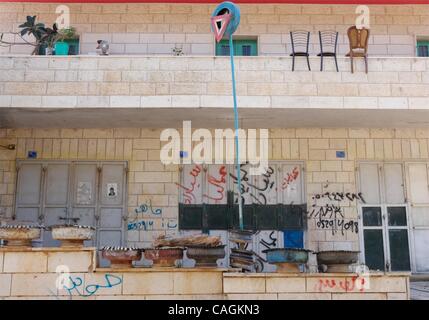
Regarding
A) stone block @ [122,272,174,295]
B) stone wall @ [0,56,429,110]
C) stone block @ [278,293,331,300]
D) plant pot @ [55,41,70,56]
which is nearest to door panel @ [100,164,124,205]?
stone wall @ [0,56,429,110]

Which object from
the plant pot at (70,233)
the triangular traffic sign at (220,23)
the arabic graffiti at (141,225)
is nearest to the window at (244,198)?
the arabic graffiti at (141,225)

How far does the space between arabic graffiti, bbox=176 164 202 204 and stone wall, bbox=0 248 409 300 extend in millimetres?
3723

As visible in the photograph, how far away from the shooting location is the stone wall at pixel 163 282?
706cm

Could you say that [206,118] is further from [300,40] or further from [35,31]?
[35,31]

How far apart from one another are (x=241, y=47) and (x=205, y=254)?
6120 mm

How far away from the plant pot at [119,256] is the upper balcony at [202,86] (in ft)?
10.8

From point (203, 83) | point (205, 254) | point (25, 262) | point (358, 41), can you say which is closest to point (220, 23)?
point (203, 83)

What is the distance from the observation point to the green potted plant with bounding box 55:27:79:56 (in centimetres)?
1117

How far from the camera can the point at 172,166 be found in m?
11.0

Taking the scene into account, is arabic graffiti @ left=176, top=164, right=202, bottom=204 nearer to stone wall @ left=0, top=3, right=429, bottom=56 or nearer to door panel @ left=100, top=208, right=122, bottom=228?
door panel @ left=100, top=208, right=122, bottom=228

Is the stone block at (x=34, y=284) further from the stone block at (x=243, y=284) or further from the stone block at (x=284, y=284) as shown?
the stone block at (x=284, y=284)

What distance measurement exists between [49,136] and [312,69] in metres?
5.92

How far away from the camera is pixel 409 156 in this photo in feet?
36.8
